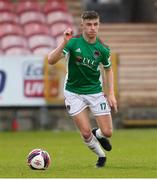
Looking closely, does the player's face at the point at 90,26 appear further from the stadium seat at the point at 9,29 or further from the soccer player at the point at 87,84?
the stadium seat at the point at 9,29

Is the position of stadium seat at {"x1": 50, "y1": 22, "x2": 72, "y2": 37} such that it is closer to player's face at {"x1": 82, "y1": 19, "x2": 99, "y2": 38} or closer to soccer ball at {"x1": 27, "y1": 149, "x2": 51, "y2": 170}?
player's face at {"x1": 82, "y1": 19, "x2": 99, "y2": 38}

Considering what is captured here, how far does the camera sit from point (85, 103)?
13000 millimetres

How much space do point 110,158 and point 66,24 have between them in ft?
42.8

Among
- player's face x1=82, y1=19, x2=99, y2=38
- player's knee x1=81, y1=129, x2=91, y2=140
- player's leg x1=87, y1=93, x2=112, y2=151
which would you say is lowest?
player's knee x1=81, y1=129, x2=91, y2=140

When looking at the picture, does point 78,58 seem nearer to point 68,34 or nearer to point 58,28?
point 68,34

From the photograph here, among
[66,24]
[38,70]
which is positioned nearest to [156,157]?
[38,70]

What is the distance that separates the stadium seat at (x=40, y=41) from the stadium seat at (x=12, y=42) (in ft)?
0.72

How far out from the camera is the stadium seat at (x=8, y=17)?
1078 inches

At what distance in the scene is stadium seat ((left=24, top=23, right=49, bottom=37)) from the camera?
88.1ft

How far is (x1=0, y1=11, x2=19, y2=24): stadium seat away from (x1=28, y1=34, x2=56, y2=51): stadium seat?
1.20 meters

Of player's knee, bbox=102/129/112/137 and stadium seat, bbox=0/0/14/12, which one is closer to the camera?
player's knee, bbox=102/129/112/137

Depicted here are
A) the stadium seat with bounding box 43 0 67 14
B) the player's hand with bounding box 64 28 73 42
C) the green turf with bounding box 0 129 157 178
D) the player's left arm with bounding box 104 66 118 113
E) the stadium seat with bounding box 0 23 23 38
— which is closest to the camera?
the player's hand with bounding box 64 28 73 42

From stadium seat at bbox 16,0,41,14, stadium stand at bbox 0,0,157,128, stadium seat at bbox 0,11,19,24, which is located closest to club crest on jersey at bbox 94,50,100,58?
stadium stand at bbox 0,0,157,128

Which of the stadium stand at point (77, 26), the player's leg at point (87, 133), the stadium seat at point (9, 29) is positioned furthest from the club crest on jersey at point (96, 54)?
the stadium seat at point (9, 29)
